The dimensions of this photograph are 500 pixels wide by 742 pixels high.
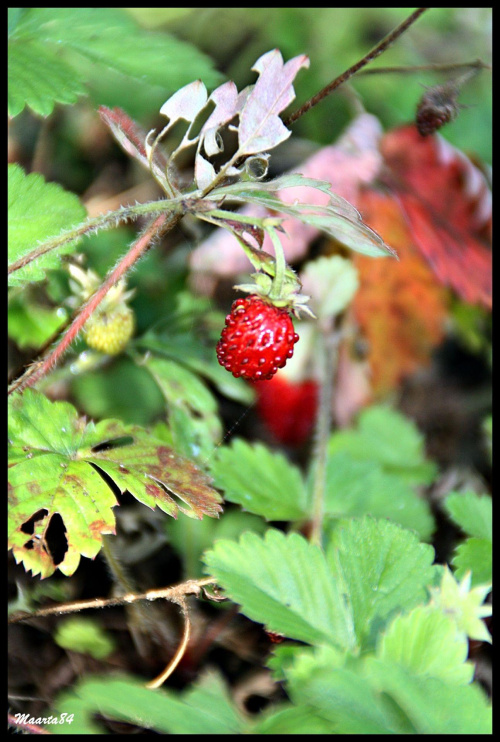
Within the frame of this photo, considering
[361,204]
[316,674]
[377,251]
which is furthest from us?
[361,204]

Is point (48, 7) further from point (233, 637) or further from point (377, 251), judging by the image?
point (233, 637)

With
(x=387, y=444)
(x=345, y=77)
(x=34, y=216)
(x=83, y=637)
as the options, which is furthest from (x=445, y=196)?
(x=83, y=637)

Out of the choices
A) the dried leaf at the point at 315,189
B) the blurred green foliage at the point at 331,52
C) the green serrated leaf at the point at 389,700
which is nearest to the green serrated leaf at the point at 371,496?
the dried leaf at the point at 315,189

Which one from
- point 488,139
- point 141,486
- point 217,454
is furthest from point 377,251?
point 488,139

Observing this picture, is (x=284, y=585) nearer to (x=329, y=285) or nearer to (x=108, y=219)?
(x=108, y=219)

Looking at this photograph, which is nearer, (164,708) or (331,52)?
(164,708)

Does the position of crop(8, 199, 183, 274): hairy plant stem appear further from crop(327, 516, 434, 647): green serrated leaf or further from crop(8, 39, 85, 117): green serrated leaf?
crop(327, 516, 434, 647): green serrated leaf
